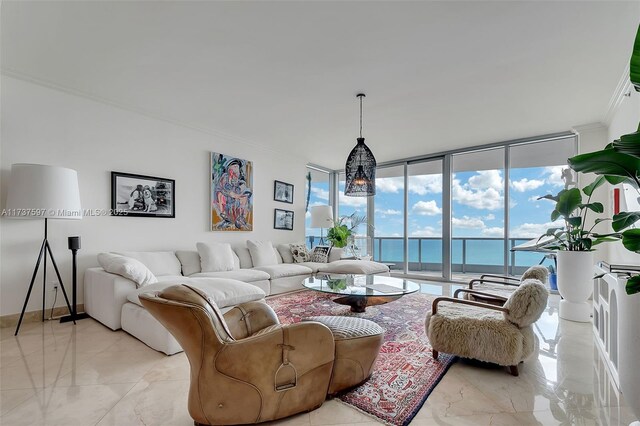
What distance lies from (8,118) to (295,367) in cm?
392

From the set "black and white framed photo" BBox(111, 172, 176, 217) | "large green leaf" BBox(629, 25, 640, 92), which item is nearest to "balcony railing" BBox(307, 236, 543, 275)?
"black and white framed photo" BBox(111, 172, 176, 217)

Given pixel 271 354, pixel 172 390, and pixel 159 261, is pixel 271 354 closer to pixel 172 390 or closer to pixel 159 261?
pixel 172 390

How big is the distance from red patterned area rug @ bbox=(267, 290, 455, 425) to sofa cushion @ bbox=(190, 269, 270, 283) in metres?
0.44

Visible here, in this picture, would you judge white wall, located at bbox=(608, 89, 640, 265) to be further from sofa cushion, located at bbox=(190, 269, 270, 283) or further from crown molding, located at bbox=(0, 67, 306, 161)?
crown molding, located at bbox=(0, 67, 306, 161)

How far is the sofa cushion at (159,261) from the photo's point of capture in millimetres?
3733

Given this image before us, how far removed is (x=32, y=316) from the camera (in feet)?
10.7

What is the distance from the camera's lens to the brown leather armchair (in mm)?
1469

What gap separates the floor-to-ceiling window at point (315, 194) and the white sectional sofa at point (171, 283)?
7.36 ft

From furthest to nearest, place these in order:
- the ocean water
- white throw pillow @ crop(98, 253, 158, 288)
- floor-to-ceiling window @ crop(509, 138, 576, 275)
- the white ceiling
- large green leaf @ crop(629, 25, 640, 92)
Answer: the ocean water
floor-to-ceiling window @ crop(509, 138, 576, 275)
white throw pillow @ crop(98, 253, 158, 288)
the white ceiling
large green leaf @ crop(629, 25, 640, 92)

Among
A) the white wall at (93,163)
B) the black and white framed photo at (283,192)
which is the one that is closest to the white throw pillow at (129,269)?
the white wall at (93,163)

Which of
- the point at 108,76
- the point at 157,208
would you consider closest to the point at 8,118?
the point at 108,76

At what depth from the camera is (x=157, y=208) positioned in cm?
430

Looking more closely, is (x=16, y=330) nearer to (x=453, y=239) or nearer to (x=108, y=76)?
(x=108, y=76)

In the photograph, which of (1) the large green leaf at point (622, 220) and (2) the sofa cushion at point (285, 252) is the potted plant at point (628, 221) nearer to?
(1) the large green leaf at point (622, 220)
